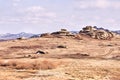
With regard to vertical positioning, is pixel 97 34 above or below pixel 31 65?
above

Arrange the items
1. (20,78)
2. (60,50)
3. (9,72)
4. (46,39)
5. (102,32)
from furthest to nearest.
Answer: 1. (102,32)
2. (46,39)
3. (60,50)
4. (9,72)
5. (20,78)

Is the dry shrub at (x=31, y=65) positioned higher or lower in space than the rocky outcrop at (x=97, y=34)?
lower

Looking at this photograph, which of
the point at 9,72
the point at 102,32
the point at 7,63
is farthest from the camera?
the point at 102,32

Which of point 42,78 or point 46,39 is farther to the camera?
point 46,39

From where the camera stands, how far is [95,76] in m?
51.3

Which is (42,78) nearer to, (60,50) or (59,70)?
(59,70)

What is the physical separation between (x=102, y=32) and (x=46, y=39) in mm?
25525

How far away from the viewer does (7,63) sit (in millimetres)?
64562

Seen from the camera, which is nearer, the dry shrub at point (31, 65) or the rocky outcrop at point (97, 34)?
the dry shrub at point (31, 65)

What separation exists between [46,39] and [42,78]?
270 feet

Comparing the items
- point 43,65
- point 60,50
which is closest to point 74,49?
point 60,50

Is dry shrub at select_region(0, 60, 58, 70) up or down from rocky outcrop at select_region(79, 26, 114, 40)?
down

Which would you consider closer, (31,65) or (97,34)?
(31,65)

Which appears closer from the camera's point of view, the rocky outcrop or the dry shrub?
the dry shrub
